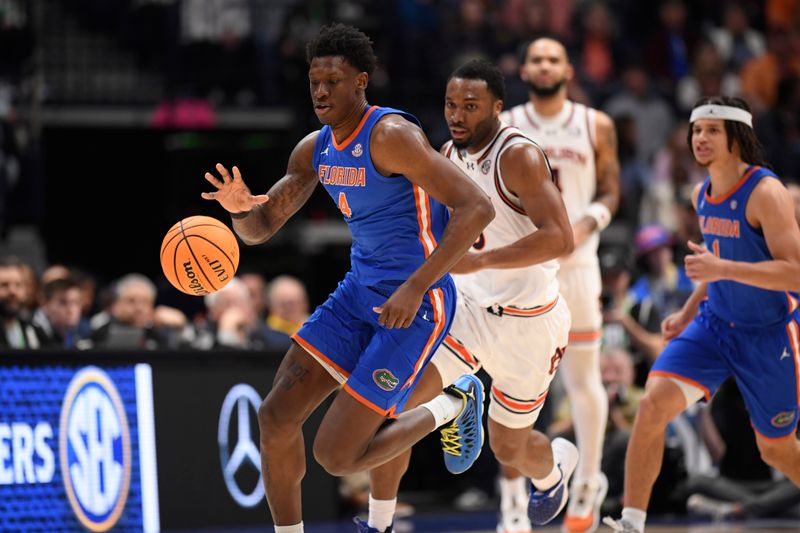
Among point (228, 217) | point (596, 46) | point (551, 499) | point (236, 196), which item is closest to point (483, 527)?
point (551, 499)

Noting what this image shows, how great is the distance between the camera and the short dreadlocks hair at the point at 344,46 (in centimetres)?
569

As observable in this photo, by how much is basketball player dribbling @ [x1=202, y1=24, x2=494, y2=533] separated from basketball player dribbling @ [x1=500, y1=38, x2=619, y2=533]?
195 centimetres

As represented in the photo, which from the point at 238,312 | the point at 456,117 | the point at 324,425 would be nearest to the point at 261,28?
the point at 238,312

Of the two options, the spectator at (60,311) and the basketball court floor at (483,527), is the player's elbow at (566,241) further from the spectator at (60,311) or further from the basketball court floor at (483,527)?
the spectator at (60,311)

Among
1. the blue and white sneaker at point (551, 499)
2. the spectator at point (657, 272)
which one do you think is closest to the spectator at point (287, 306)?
the spectator at point (657, 272)

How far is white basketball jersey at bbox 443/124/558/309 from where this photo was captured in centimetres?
657

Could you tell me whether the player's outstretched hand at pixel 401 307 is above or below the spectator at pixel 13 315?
above

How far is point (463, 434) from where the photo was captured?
20.8 feet

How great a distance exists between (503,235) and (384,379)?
1.32 metres

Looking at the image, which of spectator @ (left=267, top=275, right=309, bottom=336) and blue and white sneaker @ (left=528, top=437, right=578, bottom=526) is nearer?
blue and white sneaker @ (left=528, top=437, right=578, bottom=526)

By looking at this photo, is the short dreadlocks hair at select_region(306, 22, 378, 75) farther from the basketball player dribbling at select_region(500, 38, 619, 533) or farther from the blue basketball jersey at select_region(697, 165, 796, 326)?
the basketball player dribbling at select_region(500, 38, 619, 533)

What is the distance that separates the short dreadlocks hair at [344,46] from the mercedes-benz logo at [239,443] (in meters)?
3.66

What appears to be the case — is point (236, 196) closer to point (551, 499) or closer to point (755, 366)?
point (551, 499)

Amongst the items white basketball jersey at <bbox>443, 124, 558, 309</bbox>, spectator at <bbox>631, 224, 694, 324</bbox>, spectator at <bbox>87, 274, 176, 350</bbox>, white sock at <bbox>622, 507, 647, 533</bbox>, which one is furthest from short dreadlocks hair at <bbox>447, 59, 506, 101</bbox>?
spectator at <bbox>631, 224, 694, 324</bbox>
